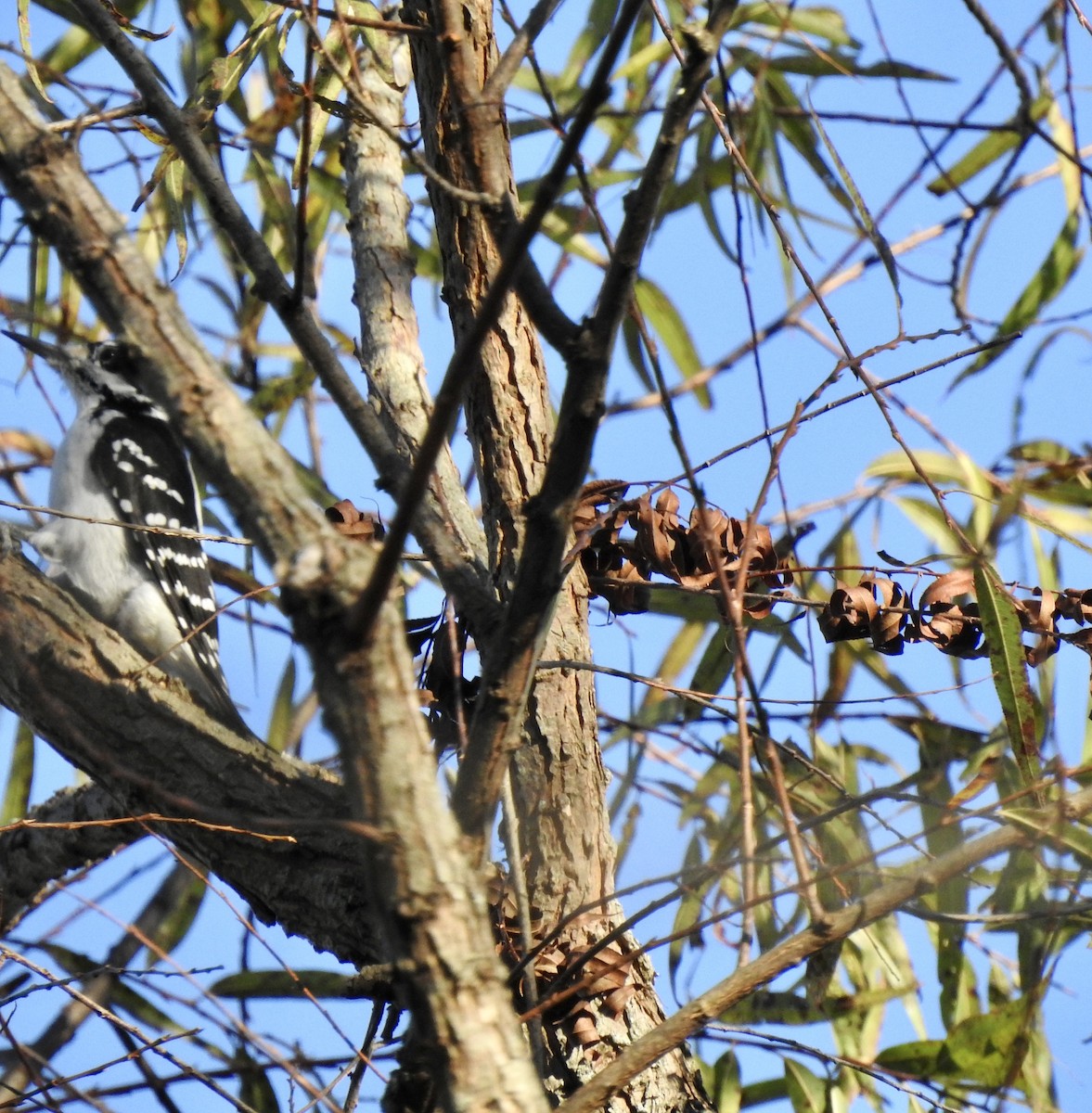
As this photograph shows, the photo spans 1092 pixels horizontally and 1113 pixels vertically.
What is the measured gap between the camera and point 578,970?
4.12ft

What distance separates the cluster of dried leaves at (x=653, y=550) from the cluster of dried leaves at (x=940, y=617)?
9 centimetres

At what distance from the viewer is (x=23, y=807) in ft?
7.65

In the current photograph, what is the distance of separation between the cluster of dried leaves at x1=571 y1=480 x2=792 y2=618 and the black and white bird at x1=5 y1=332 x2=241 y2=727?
3.37 ft

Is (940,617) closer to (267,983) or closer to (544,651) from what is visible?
(544,651)

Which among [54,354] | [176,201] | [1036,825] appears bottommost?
[1036,825]

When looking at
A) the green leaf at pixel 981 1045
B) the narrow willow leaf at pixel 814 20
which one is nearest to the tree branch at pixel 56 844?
the green leaf at pixel 981 1045

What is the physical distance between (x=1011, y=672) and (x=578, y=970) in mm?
540

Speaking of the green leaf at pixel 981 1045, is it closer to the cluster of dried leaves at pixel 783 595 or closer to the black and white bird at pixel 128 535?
the cluster of dried leaves at pixel 783 595

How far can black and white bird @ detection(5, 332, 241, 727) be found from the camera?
246 cm

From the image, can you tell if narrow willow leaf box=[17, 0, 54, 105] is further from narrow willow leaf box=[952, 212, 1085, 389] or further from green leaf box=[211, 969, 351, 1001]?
narrow willow leaf box=[952, 212, 1085, 389]

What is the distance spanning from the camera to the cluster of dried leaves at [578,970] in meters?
1.28

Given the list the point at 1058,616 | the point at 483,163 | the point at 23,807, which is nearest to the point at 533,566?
the point at 483,163

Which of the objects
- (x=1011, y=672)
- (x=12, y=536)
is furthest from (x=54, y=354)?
(x=1011, y=672)

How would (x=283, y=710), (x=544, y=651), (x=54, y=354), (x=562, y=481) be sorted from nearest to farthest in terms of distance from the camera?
(x=562, y=481) < (x=544, y=651) < (x=283, y=710) < (x=54, y=354)
